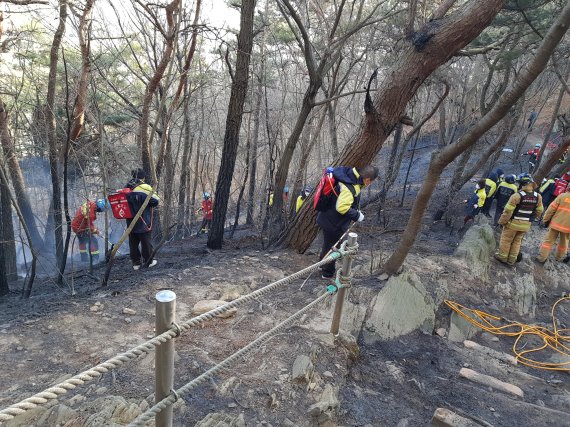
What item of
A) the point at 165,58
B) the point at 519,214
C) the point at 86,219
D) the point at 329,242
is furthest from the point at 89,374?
the point at 519,214

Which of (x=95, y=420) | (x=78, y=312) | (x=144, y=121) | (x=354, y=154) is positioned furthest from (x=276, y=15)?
(x=95, y=420)

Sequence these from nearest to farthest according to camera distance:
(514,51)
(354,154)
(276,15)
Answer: (354,154), (514,51), (276,15)

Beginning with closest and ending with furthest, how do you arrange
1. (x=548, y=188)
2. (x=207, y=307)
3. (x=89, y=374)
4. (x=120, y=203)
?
(x=89, y=374) → (x=207, y=307) → (x=120, y=203) → (x=548, y=188)

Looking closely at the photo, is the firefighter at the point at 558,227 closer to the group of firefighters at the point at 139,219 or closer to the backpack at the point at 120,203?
the group of firefighters at the point at 139,219

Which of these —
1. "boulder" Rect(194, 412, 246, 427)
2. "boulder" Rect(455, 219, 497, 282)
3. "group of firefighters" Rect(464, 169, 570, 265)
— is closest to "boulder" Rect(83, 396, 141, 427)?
"boulder" Rect(194, 412, 246, 427)

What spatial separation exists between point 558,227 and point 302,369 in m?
7.47

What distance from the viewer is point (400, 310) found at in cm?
452

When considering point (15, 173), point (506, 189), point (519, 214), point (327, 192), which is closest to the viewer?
point (327, 192)

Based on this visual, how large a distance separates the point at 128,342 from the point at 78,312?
3.03ft

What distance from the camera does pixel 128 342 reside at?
3.47 m

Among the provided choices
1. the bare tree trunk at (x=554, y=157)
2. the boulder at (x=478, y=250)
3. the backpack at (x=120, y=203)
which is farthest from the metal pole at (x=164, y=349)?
the bare tree trunk at (x=554, y=157)

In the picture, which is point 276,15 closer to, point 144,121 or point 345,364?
point 144,121

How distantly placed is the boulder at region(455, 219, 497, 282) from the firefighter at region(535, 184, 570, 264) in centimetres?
113

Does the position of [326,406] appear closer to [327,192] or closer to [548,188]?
[327,192]
